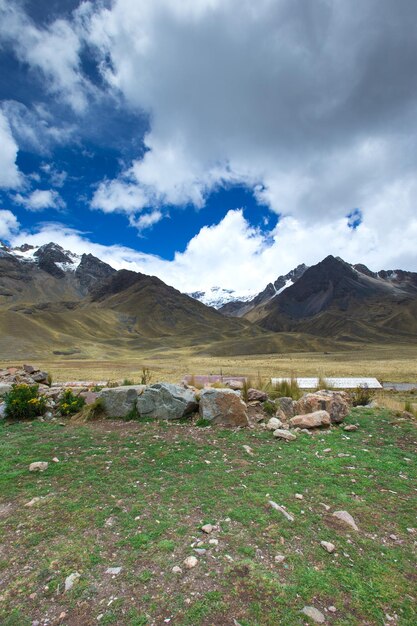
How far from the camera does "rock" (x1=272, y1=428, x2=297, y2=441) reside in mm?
9430

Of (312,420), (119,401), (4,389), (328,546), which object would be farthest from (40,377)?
(328,546)

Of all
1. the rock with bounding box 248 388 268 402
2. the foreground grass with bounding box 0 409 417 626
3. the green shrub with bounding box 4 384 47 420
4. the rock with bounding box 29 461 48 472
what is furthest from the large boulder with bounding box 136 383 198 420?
the rock with bounding box 29 461 48 472

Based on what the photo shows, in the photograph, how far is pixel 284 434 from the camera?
9500mm

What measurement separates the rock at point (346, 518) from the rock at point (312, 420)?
185 inches

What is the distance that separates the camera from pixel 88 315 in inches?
7530

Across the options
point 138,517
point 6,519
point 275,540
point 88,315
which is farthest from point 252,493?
point 88,315

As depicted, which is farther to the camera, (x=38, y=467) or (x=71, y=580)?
(x=38, y=467)

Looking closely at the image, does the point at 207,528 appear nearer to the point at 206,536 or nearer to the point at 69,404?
the point at 206,536

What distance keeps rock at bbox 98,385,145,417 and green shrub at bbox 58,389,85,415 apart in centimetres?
103

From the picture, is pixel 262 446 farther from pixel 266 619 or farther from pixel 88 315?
pixel 88 315

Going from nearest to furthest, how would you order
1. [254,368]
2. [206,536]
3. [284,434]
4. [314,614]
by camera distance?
[314,614], [206,536], [284,434], [254,368]

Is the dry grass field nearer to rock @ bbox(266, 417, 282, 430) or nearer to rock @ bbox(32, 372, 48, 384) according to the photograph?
rock @ bbox(266, 417, 282, 430)

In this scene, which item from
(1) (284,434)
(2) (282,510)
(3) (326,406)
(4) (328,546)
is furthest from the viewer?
(3) (326,406)

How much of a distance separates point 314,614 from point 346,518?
202 centimetres
